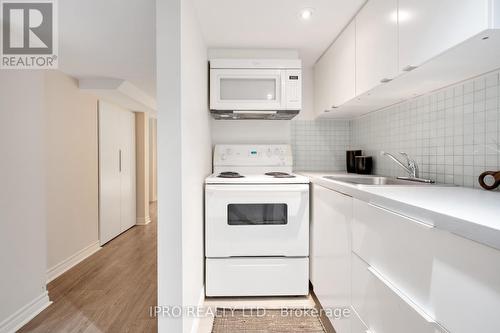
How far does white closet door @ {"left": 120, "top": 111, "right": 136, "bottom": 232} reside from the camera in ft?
12.9

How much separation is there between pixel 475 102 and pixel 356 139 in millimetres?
1282

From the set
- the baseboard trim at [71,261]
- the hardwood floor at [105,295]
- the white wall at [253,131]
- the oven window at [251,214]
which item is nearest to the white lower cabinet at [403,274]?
the oven window at [251,214]

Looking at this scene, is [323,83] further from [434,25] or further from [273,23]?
[434,25]

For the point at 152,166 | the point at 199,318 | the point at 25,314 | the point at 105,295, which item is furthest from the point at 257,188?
the point at 152,166

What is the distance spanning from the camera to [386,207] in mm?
978

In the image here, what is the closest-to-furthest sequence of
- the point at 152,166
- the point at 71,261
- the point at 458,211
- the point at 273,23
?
the point at 458,211 < the point at 273,23 < the point at 71,261 < the point at 152,166

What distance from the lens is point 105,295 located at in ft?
6.93

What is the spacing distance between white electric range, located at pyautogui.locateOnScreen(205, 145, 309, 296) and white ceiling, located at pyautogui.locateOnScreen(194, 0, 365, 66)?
3.73ft

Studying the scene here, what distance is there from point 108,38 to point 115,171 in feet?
7.06

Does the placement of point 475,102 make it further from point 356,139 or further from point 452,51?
point 356,139

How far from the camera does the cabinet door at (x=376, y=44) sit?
1257 mm

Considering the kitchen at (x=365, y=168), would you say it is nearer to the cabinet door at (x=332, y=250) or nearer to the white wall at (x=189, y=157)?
the cabinet door at (x=332, y=250)

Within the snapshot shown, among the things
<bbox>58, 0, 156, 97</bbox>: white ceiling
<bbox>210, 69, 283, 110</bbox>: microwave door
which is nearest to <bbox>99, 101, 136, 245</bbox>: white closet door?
<bbox>58, 0, 156, 97</bbox>: white ceiling

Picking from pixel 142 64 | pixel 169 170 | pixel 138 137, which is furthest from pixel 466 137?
pixel 138 137
